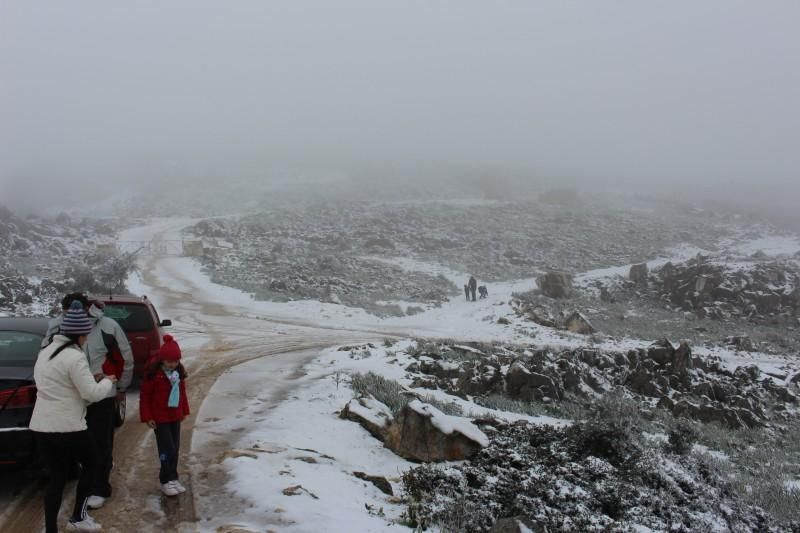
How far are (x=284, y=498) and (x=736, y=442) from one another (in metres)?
9.12

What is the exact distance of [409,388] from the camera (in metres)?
11.0

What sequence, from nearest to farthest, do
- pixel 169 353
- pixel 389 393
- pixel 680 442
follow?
pixel 169 353, pixel 680 442, pixel 389 393

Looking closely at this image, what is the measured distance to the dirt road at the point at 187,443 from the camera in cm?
497

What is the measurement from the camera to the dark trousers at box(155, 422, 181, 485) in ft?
17.7

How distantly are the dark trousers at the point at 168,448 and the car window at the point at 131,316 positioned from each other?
4.35 metres

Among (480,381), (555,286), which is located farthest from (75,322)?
(555,286)

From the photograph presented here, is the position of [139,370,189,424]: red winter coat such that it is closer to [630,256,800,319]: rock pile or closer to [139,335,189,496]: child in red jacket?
[139,335,189,496]: child in red jacket

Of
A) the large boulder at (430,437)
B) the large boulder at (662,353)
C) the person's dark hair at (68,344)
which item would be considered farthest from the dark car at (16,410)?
the large boulder at (662,353)

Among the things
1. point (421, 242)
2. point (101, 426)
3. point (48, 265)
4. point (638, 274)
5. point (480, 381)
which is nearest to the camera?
point (101, 426)

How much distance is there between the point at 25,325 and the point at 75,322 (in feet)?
9.21

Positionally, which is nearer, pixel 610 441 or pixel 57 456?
pixel 57 456

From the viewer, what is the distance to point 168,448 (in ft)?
17.8

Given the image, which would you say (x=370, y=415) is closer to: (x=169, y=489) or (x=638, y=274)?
(x=169, y=489)

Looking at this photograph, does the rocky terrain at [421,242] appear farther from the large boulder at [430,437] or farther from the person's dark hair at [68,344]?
the person's dark hair at [68,344]
